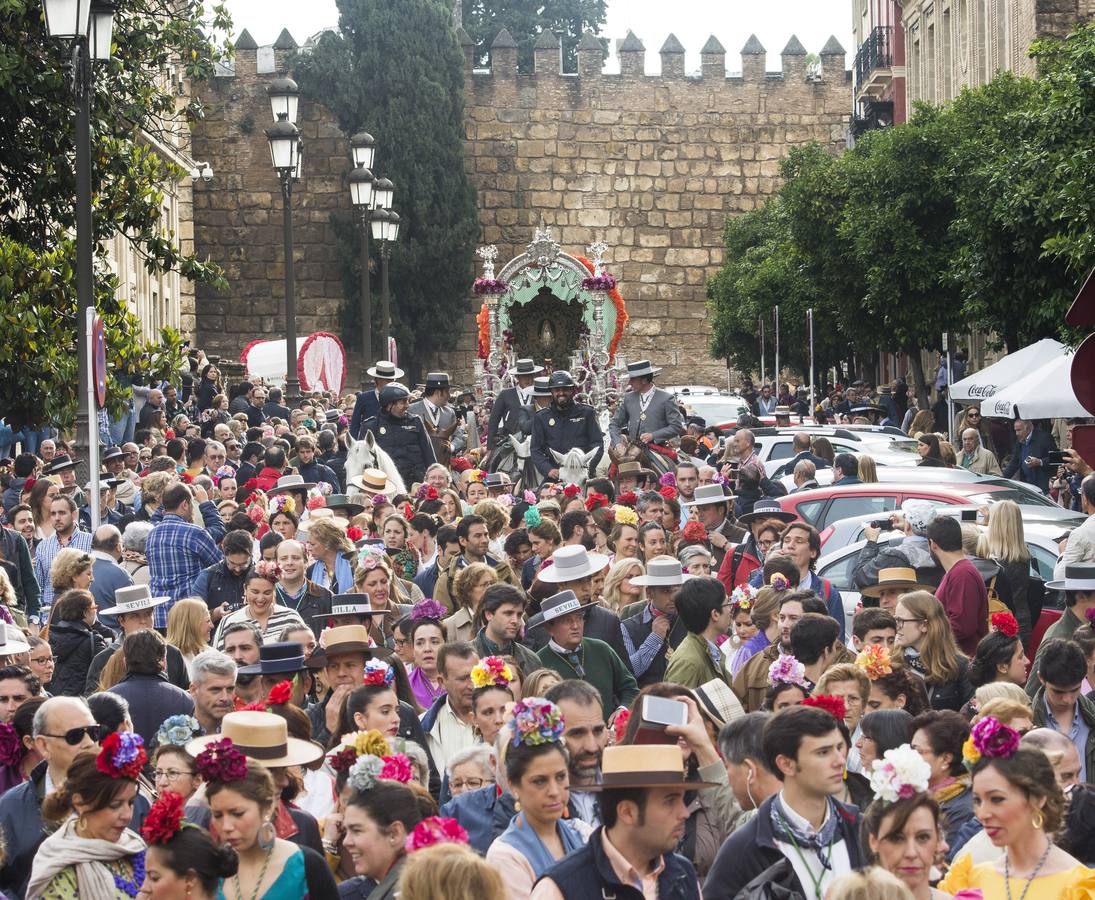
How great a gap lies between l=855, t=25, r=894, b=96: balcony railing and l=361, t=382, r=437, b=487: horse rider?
1279 inches

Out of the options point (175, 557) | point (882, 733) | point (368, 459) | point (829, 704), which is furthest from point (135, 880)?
point (368, 459)

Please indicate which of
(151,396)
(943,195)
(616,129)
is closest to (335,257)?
(616,129)

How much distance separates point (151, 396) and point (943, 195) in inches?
523

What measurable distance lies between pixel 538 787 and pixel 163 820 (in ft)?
3.59

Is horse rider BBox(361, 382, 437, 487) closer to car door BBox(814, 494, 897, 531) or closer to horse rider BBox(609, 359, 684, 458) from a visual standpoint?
horse rider BBox(609, 359, 684, 458)

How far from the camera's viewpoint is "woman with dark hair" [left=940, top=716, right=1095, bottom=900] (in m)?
5.56

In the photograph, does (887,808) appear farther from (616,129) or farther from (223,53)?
(616,129)

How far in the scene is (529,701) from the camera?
590 cm

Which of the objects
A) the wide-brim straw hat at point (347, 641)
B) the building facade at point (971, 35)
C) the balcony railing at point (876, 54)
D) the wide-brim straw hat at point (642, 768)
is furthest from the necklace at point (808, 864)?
the balcony railing at point (876, 54)

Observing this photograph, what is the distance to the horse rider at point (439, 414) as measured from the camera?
20.9 metres

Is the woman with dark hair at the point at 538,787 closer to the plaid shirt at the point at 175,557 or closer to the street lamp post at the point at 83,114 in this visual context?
the plaid shirt at the point at 175,557

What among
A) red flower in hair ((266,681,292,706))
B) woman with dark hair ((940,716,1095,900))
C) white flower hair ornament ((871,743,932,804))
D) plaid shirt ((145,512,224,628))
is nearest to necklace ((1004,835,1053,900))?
woman with dark hair ((940,716,1095,900))

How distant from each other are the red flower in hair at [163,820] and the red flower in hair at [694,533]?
761cm

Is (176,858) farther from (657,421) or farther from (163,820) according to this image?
(657,421)
